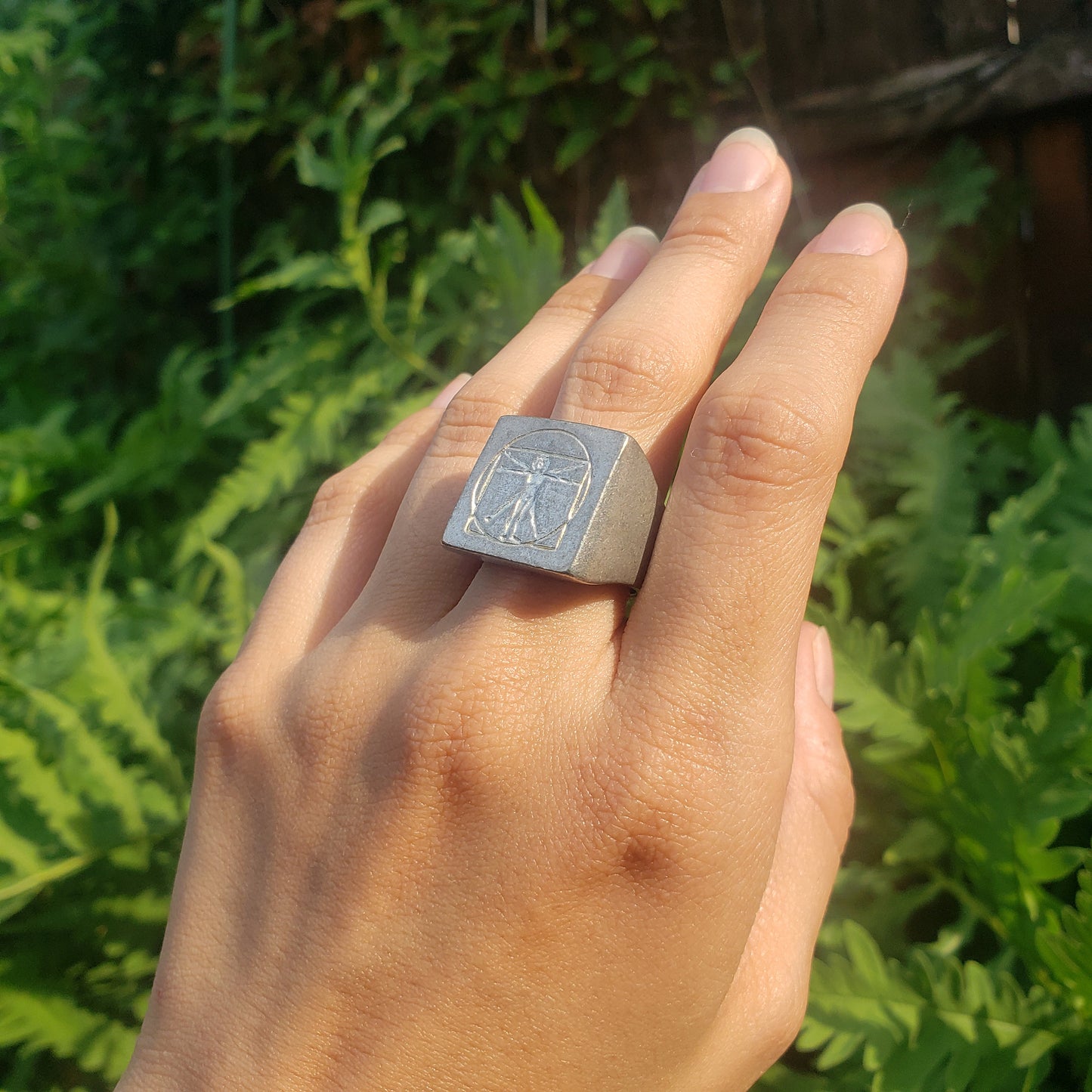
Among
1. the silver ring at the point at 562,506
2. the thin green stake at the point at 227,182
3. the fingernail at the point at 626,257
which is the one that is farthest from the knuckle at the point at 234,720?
the thin green stake at the point at 227,182

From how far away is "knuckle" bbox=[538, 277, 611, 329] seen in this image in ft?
5.06

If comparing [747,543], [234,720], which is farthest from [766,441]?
[234,720]

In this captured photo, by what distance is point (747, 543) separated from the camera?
108 centimetres

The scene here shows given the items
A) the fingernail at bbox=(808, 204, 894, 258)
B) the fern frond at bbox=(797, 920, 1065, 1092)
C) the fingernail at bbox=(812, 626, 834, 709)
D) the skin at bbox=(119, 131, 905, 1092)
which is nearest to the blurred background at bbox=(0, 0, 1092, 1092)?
the fern frond at bbox=(797, 920, 1065, 1092)

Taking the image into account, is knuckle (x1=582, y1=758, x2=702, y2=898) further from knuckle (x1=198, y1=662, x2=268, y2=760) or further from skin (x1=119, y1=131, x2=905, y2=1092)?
knuckle (x1=198, y1=662, x2=268, y2=760)

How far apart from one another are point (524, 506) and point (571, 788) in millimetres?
352

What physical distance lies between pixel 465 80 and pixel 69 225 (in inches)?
67.1

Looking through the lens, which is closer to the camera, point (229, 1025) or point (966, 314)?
point (229, 1025)

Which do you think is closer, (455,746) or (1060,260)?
(455,746)

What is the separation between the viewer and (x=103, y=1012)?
1.99m

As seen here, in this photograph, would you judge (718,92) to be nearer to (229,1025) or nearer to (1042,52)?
(1042,52)

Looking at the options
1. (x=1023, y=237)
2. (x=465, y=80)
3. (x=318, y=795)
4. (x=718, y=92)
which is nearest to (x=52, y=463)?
(x=465, y=80)

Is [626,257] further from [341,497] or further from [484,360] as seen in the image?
[484,360]

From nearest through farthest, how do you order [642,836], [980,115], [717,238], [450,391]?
1. [642,836]
2. [717,238]
3. [450,391]
4. [980,115]
